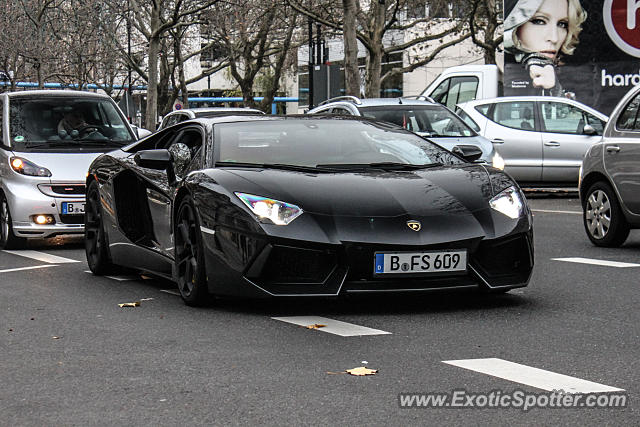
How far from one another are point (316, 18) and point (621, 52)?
12253mm

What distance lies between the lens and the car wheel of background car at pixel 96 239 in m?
10.6

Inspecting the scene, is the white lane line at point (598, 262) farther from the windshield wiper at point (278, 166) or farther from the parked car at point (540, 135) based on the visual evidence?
the parked car at point (540, 135)

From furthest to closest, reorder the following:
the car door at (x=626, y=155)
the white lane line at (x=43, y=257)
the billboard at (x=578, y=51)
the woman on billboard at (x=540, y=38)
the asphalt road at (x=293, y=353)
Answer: the woman on billboard at (x=540, y=38), the billboard at (x=578, y=51), the white lane line at (x=43, y=257), the car door at (x=626, y=155), the asphalt road at (x=293, y=353)

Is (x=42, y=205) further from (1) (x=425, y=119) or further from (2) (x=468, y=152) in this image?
(1) (x=425, y=119)

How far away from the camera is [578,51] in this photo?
92.2 ft

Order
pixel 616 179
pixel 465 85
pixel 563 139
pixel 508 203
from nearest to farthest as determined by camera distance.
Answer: pixel 508 203
pixel 616 179
pixel 563 139
pixel 465 85

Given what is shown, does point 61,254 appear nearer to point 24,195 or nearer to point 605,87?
point 24,195

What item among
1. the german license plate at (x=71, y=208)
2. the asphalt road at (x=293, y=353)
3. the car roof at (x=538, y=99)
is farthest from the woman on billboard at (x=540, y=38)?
the asphalt road at (x=293, y=353)

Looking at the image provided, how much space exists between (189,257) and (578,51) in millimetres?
21120

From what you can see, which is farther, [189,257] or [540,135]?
[540,135]

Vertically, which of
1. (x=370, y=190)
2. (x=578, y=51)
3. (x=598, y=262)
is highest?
(x=578, y=51)

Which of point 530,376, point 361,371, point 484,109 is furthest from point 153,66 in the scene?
point 530,376

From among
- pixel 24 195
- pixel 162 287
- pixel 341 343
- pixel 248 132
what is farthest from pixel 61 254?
pixel 341 343
